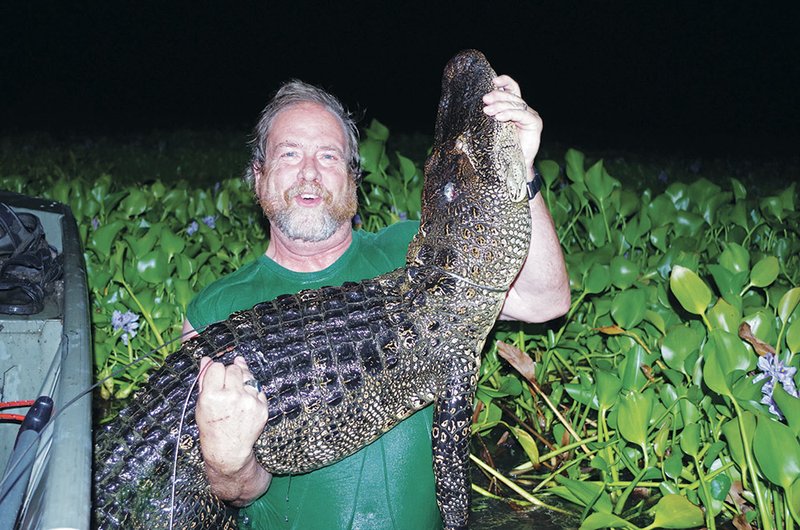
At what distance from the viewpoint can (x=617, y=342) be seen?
339 centimetres

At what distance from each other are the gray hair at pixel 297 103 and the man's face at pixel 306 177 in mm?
38

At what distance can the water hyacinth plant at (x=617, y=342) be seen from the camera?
2.46m

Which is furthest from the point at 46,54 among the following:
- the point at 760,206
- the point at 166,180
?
the point at 760,206

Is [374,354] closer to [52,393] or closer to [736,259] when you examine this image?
[52,393]

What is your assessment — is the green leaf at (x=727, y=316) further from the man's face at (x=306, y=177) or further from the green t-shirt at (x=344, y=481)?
the man's face at (x=306, y=177)

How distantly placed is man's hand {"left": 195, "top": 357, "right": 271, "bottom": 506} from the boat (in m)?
0.29

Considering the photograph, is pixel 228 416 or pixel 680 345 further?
pixel 680 345

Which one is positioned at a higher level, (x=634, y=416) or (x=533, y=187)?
(x=533, y=187)

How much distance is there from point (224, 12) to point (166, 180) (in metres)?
16.0

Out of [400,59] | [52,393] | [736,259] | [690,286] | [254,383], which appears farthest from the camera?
[400,59]

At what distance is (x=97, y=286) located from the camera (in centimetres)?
389

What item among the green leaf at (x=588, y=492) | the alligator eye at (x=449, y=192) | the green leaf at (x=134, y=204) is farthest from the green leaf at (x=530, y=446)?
the green leaf at (x=134, y=204)

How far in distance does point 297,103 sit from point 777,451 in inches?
78.5

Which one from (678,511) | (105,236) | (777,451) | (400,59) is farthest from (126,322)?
(400,59)
